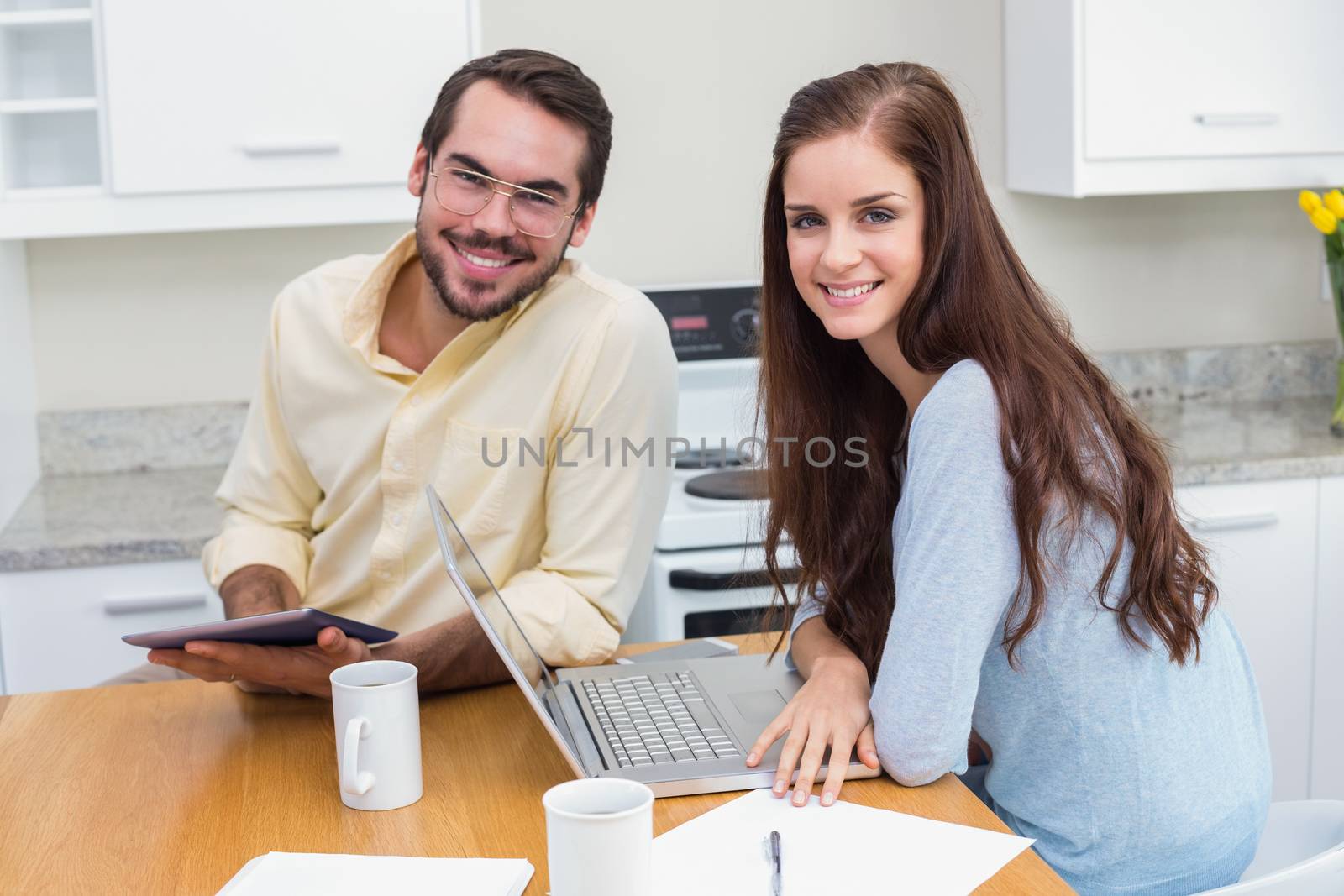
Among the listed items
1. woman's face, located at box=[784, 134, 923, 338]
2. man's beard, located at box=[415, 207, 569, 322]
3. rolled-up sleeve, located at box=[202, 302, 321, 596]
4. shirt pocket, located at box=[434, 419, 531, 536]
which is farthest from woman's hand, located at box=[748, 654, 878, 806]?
rolled-up sleeve, located at box=[202, 302, 321, 596]

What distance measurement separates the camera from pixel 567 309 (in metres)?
1.77

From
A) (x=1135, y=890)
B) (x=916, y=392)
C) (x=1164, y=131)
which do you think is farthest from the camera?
(x=1164, y=131)

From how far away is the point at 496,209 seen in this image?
66.3 inches

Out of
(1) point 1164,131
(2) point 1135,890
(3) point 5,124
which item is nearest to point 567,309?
(2) point 1135,890

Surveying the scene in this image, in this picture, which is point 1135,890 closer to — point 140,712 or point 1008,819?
point 1008,819

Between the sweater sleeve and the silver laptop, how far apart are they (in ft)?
0.22

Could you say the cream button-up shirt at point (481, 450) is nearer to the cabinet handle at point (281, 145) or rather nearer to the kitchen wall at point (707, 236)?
the cabinet handle at point (281, 145)

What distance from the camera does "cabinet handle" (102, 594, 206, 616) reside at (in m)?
2.32

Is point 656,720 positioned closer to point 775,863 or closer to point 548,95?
point 775,863

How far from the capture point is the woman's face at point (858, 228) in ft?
4.23

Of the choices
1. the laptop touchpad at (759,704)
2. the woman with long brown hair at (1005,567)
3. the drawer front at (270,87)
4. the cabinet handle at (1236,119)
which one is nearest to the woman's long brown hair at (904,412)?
the woman with long brown hair at (1005,567)

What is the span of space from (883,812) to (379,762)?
0.43 metres

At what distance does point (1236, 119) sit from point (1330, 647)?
3.47 feet

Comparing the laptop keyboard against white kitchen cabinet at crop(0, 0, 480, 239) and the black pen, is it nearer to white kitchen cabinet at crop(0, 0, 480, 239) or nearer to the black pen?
the black pen
